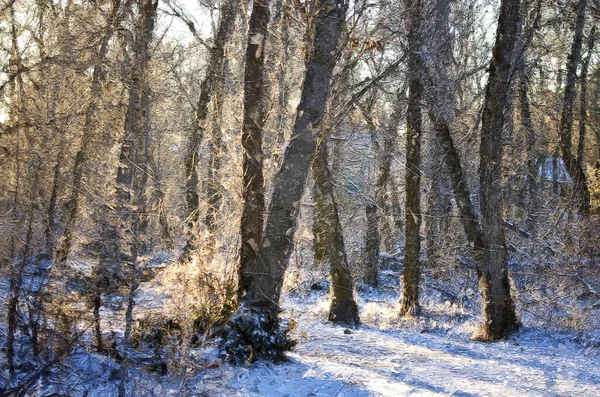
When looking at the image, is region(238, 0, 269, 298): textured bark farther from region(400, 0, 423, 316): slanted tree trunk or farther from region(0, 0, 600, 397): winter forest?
region(400, 0, 423, 316): slanted tree trunk

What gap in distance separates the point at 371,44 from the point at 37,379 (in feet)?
23.5

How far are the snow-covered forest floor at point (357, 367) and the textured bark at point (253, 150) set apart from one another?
1.00m

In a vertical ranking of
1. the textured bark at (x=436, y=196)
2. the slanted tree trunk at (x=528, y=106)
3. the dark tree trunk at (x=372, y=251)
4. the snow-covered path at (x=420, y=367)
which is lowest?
the snow-covered path at (x=420, y=367)

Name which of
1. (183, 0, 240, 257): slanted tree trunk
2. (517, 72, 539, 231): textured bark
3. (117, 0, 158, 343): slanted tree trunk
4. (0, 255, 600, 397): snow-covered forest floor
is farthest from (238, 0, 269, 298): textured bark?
(517, 72, 539, 231): textured bark

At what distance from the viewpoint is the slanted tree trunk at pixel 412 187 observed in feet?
38.2

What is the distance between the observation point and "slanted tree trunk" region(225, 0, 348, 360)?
22.3 ft

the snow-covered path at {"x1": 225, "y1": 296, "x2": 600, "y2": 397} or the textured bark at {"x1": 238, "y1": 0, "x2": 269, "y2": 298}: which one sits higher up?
the textured bark at {"x1": 238, "y1": 0, "x2": 269, "y2": 298}

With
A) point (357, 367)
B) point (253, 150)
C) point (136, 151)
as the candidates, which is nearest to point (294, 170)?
point (253, 150)

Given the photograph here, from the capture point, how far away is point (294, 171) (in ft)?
22.5

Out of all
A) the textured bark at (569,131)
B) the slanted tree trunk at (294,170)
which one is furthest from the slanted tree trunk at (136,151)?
the textured bark at (569,131)

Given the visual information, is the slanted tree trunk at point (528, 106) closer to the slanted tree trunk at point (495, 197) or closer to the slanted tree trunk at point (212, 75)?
the slanted tree trunk at point (495, 197)

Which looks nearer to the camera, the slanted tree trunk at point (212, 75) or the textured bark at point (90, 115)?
the textured bark at point (90, 115)

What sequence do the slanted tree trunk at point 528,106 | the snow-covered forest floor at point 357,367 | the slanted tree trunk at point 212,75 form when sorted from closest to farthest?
1. the snow-covered forest floor at point 357,367
2. the slanted tree trunk at point 528,106
3. the slanted tree trunk at point 212,75

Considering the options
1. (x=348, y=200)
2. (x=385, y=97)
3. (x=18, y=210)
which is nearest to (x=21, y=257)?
(x=18, y=210)
